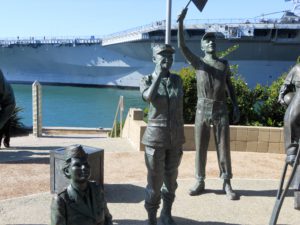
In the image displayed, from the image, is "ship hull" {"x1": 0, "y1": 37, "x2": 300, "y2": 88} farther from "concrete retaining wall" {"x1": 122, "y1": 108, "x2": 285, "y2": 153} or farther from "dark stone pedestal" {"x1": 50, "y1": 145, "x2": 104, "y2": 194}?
"dark stone pedestal" {"x1": 50, "y1": 145, "x2": 104, "y2": 194}

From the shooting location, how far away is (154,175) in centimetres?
444

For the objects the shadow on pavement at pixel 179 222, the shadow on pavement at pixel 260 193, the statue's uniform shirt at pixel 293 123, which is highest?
the statue's uniform shirt at pixel 293 123

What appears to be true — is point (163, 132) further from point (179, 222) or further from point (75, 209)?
point (75, 209)

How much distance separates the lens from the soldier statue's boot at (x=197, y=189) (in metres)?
6.05

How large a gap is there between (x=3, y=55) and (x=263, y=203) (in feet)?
194

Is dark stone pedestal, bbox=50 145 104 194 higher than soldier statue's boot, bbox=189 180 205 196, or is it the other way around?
dark stone pedestal, bbox=50 145 104 194

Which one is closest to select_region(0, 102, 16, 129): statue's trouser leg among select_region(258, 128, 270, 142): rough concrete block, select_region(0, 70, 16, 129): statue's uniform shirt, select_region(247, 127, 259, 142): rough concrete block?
select_region(0, 70, 16, 129): statue's uniform shirt

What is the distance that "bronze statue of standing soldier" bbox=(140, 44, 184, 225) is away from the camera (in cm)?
430

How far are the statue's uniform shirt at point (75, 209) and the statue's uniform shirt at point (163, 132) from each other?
60.9 inches

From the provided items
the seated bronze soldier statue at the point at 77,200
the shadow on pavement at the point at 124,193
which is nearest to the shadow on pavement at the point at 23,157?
the shadow on pavement at the point at 124,193

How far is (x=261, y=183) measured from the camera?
22.4ft

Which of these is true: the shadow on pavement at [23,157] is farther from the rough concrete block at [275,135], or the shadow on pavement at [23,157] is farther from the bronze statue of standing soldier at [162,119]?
the rough concrete block at [275,135]

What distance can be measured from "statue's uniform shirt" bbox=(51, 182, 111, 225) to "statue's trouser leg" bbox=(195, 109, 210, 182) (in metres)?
3.30

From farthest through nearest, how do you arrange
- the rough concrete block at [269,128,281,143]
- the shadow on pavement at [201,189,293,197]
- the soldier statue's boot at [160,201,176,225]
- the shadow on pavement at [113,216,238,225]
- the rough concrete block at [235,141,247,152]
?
1. the rough concrete block at [235,141,247,152]
2. the rough concrete block at [269,128,281,143]
3. the shadow on pavement at [201,189,293,197]
4. the shadow on pavement at [113,216,238,225]
5. the soldier statue's boot at [160,201,176,225]
